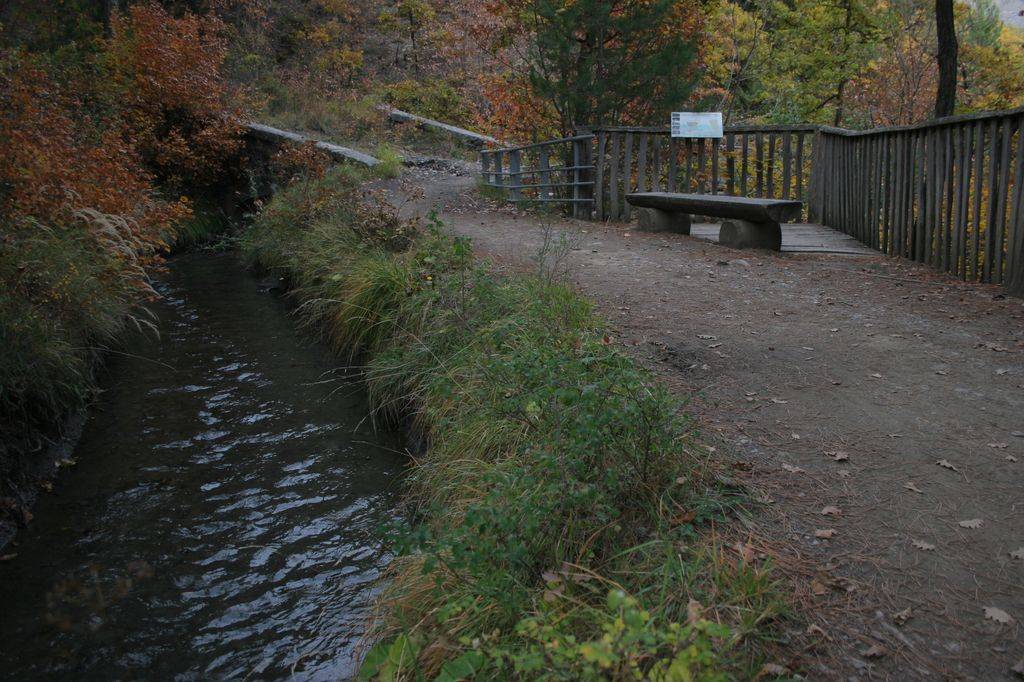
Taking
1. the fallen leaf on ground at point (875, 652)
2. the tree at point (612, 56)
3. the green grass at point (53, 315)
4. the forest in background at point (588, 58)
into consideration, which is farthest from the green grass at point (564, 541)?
the forest in background at point (588, 58)

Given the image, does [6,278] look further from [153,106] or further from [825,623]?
[153,106]

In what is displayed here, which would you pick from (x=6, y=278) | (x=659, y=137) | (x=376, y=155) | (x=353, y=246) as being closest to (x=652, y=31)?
(x=659, y=137)

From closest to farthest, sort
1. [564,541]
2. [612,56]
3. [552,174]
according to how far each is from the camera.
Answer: [564,541] < [612,56] < [552,174]

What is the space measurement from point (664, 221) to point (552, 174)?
384cm

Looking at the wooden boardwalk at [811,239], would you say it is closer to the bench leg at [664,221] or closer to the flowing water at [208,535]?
the bench leg at [664,221]

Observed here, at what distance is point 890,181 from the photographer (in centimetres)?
917

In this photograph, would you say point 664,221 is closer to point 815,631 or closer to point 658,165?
point 658,165

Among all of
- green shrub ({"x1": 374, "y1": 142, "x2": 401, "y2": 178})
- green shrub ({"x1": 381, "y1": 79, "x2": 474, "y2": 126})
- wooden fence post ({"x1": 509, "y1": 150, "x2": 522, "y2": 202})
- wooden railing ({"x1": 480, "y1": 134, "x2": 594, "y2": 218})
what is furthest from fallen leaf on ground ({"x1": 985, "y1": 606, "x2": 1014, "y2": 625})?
green shrub ({"x1": 381, "y1": 79, "x2": 474, "y2": 126})

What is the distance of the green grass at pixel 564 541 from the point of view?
263 cm

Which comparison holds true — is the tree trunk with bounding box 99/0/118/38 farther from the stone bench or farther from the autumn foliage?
the stone bench

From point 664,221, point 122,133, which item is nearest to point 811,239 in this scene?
point 664,221

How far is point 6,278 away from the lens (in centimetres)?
624

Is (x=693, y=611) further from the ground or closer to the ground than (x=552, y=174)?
closer to the ground

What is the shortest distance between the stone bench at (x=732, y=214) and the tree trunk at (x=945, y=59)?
2.75 meters
